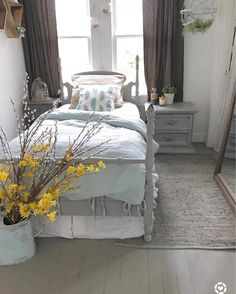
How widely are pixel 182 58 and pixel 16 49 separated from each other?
7.01 ft

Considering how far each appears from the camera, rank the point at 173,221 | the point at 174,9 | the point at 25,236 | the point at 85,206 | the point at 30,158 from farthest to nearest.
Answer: the point at 174,9 → the point at 173,221 → the point at 85,206 → the point at 25,236 → the point at 30,158

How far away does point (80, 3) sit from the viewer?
3648 mm

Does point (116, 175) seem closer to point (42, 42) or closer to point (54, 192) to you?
point (54, 192)

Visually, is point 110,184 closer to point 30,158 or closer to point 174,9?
point 30,158

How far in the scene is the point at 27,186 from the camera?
182cm

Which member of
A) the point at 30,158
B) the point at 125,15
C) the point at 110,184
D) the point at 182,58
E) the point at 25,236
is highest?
the point at 125,15

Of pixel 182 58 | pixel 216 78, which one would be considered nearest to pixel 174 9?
pixel 182 58

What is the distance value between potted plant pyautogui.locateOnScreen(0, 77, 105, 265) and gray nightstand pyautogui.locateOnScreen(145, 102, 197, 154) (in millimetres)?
1820

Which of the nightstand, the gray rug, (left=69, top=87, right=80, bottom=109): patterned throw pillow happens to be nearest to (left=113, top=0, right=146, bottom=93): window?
(left=69, top=87, right=80, bottom=109): patterned throw pillow

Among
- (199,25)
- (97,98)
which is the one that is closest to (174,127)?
(97,98)

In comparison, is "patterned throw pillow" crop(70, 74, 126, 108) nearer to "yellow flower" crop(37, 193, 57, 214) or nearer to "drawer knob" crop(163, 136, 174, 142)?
"drawer knob" crop(163, 136, 174, 142)

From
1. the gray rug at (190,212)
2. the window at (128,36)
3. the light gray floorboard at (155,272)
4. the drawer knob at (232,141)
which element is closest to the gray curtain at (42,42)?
the window at (128,36)

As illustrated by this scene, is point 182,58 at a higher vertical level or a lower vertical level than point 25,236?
higher

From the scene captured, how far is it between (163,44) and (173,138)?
1206mm
